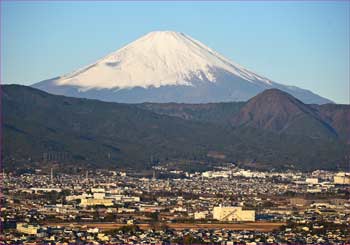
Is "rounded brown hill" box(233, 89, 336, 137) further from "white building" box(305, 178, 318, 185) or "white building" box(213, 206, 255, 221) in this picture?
"white building" box(213, 206, 255, 221)

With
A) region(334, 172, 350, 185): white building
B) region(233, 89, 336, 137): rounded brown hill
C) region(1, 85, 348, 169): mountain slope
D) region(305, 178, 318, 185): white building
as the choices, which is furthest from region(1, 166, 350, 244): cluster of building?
region(233, 89, 336, 137): rounded brown hill

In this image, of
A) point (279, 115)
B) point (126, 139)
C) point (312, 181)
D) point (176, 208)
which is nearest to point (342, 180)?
point (312, 181)

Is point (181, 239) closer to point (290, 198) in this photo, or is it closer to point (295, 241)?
point (295, 241)

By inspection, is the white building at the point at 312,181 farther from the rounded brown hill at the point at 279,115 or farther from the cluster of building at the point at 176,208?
the rounded brown hill at the point at 279,115

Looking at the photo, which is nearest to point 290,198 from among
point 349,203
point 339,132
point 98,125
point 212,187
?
point 349,203

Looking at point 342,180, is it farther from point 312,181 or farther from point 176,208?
point 176,208

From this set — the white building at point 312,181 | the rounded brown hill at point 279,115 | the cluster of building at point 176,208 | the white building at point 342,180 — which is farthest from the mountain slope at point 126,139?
the white building at point 342,180
